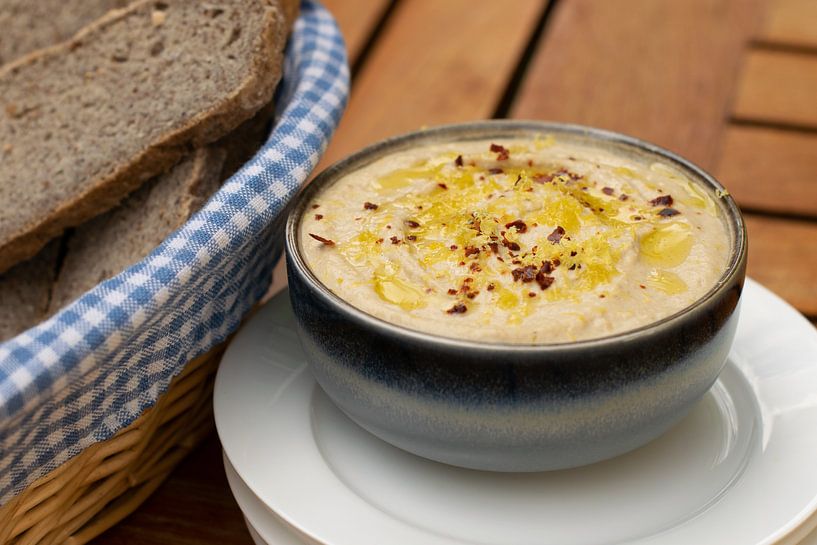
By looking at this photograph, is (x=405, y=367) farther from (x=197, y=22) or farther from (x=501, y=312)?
(x=197, y=22)

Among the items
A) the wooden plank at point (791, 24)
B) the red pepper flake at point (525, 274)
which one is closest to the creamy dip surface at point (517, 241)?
the red pepper flake at point (525, 274)

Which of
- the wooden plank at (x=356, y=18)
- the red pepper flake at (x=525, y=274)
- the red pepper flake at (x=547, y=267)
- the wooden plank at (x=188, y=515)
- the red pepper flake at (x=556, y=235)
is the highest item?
the red pepper flake at (x=556, y=235)

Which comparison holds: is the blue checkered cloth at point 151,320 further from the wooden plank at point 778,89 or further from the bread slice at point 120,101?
the wooden plank at point 778,89

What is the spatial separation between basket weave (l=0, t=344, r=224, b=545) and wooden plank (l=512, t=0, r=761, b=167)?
125 cm

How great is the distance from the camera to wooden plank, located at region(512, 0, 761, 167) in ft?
8.05

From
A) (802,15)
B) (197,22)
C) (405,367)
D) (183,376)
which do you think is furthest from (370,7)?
(405,367)

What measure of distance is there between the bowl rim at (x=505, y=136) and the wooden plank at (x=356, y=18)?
3.26 feet

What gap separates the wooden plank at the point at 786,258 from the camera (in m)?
1.96

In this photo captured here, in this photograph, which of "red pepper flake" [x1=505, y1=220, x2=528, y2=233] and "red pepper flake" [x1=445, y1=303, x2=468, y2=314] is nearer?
"red pepper flake" [x1=445, y1=303, x2=468, y2=314]

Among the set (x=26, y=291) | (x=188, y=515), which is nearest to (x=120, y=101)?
(x=26, y=291)

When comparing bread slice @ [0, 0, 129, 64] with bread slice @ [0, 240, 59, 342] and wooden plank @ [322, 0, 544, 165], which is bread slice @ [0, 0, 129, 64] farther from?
wooden plank @ [322, 0, 544, 165]

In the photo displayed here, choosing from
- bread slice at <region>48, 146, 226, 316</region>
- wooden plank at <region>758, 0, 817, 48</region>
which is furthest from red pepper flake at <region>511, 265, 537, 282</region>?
wooden plank at <region>758, 0, 817, 48</region>

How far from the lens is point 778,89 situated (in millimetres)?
2572

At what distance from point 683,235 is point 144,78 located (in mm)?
1079
